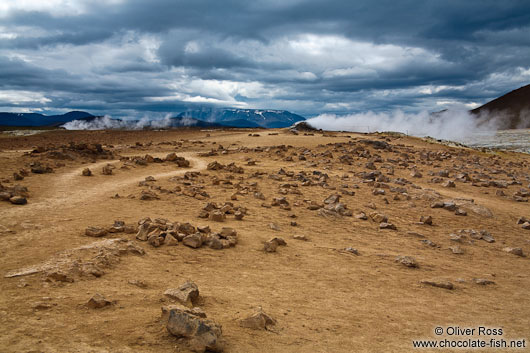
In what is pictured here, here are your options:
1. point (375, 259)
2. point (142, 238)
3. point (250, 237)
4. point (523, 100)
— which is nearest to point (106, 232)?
point (142, 238)

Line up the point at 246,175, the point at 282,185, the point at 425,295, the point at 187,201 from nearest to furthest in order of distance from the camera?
the point at 425,295
the point at 187,201
the point at 282,185
the point at 246,175

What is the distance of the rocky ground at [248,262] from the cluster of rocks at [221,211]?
2.1 inches

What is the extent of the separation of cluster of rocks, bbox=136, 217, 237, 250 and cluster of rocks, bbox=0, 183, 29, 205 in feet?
14.0

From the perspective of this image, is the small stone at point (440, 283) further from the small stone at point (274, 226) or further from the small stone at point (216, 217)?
the small stone at point (216, 217)

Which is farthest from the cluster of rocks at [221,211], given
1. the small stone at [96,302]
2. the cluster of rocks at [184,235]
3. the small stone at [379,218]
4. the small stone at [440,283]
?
the small stone at [96,302]

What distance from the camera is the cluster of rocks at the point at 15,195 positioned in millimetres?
10203

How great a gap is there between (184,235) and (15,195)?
6091mm

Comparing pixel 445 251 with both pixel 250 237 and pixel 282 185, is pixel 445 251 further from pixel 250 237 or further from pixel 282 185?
pixel 282 185

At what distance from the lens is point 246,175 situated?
17.1 metres

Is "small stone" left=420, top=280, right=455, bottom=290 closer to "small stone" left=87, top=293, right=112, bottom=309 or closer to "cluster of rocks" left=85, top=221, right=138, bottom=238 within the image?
"small stone" left=87, top=293, right=112, bottom=309

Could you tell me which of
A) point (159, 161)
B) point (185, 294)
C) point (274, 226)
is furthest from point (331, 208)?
point (159, 161)

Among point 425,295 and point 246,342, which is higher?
point 246,342

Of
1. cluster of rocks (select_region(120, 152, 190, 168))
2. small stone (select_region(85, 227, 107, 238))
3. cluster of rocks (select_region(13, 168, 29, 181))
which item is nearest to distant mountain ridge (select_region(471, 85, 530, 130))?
cluster of rocks (select_region(120, 152, 190, 168))

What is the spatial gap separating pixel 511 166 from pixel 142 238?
90.0ft
